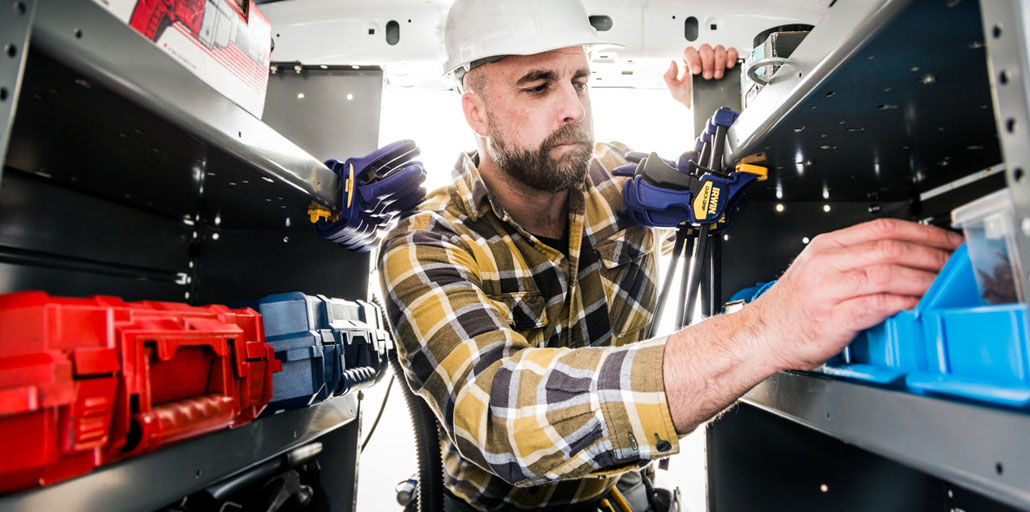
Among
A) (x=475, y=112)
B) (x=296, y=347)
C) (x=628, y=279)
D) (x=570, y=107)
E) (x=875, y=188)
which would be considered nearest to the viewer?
(x=296, y=347)

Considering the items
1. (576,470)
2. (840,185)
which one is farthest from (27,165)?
(840,185)

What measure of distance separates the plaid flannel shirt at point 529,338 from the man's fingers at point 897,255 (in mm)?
300

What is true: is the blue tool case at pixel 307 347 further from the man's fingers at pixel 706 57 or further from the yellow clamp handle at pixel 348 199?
the man's fingers at pixel 706 57

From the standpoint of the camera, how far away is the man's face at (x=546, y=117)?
4.91 feet

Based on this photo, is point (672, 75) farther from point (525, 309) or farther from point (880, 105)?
point (880, 105)

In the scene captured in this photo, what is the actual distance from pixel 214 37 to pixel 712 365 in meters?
0.75

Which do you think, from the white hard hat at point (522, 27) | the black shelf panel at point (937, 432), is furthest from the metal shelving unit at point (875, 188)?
the white hard hat at point (522, 27)

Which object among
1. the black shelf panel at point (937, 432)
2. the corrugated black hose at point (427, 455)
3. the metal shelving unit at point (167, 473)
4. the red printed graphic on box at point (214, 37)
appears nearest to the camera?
the black shelf panel at point (937, 432)

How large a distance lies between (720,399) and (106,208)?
3.74ft

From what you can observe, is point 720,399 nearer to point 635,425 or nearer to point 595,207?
point 635,425

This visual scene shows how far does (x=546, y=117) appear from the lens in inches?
59.9

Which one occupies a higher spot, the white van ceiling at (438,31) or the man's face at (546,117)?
the white van ceiling at (438,31)

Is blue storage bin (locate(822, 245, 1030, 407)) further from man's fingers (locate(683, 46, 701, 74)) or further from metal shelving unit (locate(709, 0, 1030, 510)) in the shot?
man's fingers (locate(683, 46, 701, 74))

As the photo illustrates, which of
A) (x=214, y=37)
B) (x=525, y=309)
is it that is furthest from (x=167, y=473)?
(x=525, y=309)
